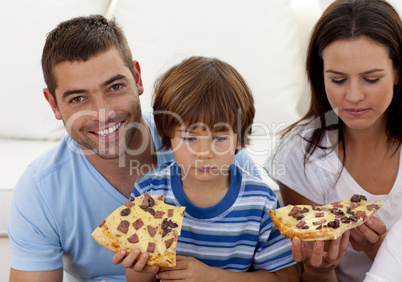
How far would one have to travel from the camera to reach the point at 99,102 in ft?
5.90

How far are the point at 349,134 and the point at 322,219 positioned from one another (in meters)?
0.54

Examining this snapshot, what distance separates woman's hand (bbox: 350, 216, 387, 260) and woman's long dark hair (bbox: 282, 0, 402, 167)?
338 mm

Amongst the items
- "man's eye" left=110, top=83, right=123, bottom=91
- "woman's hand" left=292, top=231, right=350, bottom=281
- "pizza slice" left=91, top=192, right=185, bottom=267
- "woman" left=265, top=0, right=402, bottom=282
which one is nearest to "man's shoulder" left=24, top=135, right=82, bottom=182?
"man's eye" left=110, top=83, right=123, bottom=91

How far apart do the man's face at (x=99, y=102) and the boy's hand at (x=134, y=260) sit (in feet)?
1.48

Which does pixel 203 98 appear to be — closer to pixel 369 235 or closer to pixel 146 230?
pixel 146 230

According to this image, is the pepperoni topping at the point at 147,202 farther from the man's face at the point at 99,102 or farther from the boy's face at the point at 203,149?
the man's face at the point at 99,102

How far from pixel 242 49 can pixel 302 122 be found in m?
0.59

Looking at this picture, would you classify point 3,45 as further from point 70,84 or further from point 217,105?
point 217,105

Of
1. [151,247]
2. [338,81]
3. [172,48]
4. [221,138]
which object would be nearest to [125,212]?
[151,247]

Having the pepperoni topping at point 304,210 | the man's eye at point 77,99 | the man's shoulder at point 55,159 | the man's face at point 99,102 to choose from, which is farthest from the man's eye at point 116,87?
the pepperoni topping at point 304,210

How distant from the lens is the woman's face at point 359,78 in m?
1.74

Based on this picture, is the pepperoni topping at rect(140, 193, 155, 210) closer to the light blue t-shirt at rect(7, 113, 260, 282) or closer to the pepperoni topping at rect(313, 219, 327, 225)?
the light blue t-shirt at rect(7, 113, 260, 282)

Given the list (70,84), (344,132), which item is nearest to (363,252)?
(344,132)

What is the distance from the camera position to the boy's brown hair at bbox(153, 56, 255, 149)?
1643 mm
